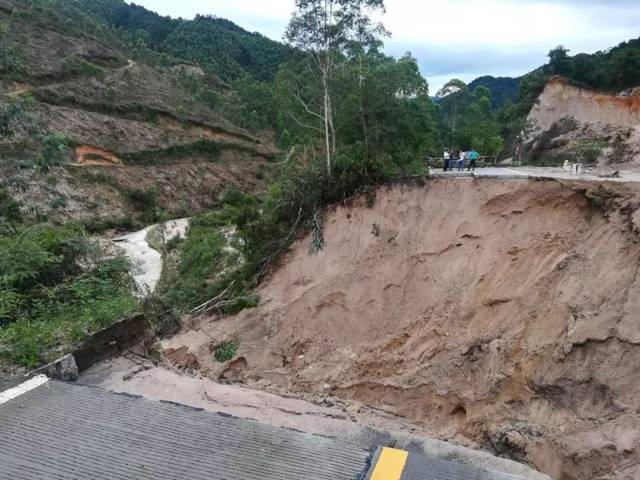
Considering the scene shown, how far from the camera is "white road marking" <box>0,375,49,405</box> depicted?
525 cm

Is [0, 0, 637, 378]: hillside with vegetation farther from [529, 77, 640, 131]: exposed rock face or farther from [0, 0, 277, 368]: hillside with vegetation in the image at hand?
[529, 77, 640, 131]: exposed rock face

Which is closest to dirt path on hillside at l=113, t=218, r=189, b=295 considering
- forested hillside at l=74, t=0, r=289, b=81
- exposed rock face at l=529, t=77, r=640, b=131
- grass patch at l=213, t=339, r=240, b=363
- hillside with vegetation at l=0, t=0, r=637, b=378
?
hillside with vegetation at l=0, t=0, r=637, b=378

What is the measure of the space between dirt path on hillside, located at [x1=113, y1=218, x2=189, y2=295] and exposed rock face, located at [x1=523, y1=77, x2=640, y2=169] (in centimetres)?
1729

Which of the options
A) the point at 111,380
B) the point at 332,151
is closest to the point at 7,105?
the point at 111,380

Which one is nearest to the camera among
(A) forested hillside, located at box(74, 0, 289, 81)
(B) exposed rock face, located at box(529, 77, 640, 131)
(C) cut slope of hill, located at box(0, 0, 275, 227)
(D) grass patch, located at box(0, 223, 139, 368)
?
(D) grass patch, located at box(0, 223, 139, 368)

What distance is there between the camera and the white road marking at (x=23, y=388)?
5249 millimetres

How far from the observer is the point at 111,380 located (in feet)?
21.9

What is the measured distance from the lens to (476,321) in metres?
10.1

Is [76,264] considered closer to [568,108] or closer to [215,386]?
[215,386]

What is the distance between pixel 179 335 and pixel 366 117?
9295 mm

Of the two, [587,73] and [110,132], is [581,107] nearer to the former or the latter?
[587,73]

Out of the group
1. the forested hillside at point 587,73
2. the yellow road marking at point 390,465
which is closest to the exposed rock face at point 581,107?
the forested hillside at point 587,73

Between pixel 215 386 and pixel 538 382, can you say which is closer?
pixel 215 386

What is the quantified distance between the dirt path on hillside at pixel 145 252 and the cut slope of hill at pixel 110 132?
7.87 feet
